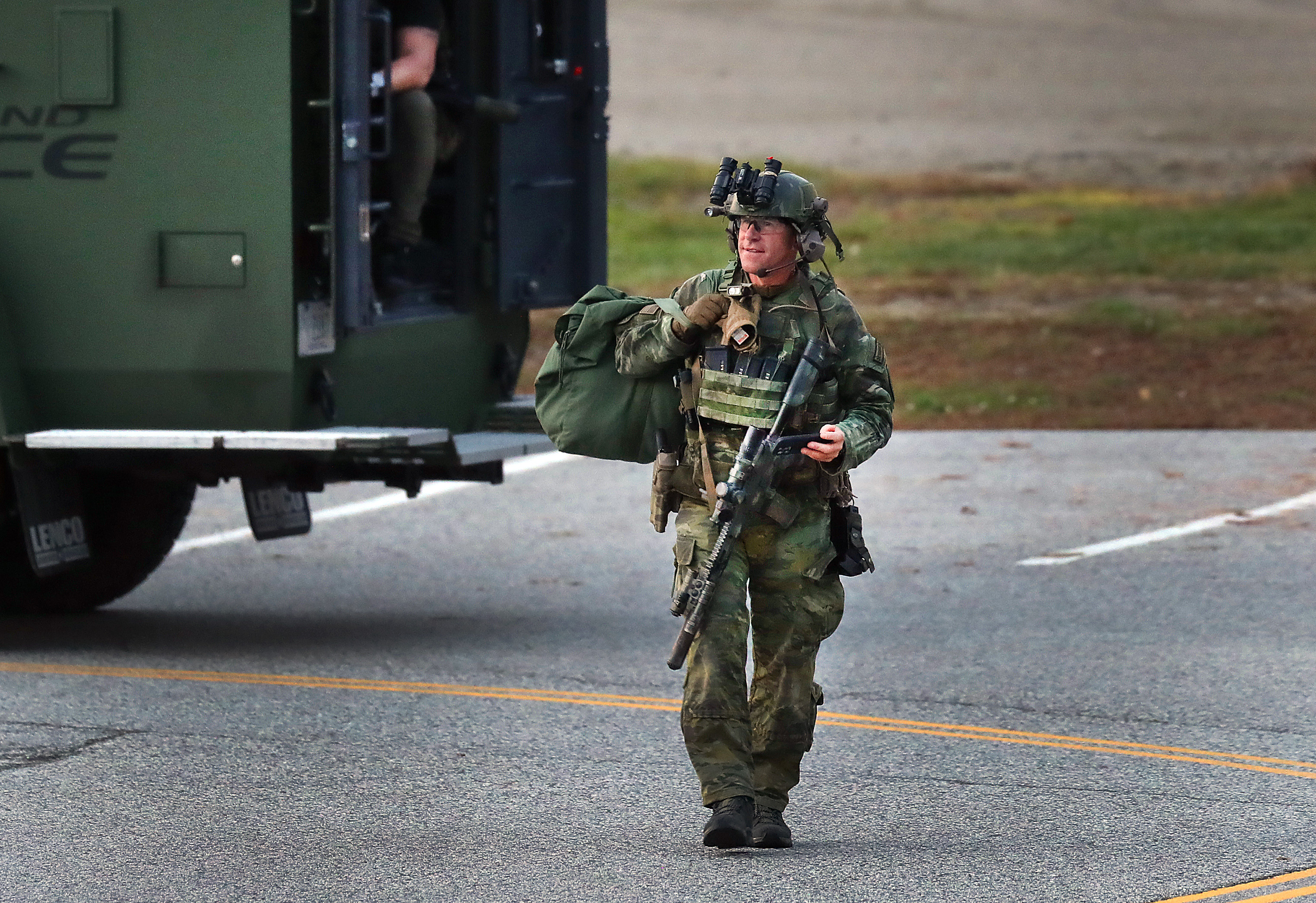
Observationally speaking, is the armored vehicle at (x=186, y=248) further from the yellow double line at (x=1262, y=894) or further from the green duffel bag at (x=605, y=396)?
the yellow double line at (x=1262, y=894)

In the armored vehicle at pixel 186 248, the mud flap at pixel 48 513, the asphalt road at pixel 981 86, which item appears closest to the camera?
the armored vehicle at pixel 186 248

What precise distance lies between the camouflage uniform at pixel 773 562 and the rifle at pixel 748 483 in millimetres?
49

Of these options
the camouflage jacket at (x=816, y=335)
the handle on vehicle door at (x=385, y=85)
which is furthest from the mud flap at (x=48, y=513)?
the camouflage jacket at (x=816, y=335)

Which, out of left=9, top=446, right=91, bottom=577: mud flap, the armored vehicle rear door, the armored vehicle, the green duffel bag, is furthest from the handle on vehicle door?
the green duffel bag

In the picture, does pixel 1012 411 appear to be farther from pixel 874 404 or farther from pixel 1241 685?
pixel 874 404

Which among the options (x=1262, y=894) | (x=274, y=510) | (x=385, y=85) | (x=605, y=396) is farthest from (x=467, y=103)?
(x=1262, y=894)

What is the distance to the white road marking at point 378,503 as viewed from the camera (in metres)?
11.7

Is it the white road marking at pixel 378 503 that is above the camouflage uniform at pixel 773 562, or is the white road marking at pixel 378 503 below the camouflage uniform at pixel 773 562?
below

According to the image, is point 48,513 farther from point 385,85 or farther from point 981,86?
point 981,86

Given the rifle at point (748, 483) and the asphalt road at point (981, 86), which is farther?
the asphalt road at point (981, 86)

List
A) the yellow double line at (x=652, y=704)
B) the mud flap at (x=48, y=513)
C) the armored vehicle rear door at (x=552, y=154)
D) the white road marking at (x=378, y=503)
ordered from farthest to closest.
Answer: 1. the white road marking at (x=378, y=503)
2. the armored vehicle rear door at (x=552, y=154)
3. the mud flap at (x=48, y=513)
4. the yellow double line at (x=652, y=704)

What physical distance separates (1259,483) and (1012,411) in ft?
11.8

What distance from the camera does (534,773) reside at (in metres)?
7.10

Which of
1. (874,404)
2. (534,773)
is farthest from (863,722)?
(874,404)
